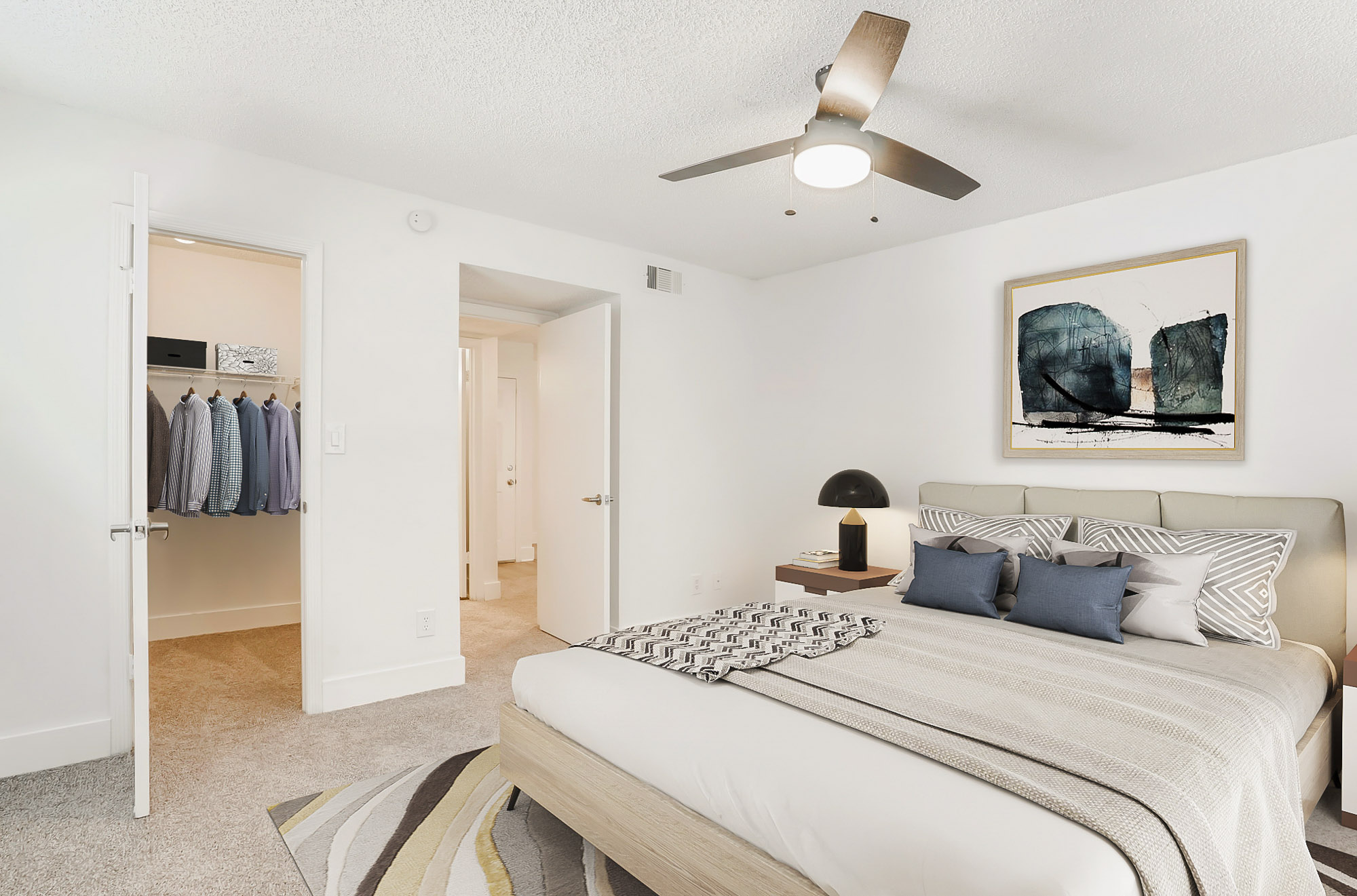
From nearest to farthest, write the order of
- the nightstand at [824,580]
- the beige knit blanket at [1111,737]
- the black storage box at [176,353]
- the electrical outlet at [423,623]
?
the beige knit blanket at [1111,737], the electrical outlet at [423,623], the nightstand at [824,580], the black storage box at [176,353]

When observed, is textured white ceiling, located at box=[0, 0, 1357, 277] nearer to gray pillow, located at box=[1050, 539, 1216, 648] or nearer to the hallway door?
gray pillow, located at box=[1050, 539, 1216, 648]

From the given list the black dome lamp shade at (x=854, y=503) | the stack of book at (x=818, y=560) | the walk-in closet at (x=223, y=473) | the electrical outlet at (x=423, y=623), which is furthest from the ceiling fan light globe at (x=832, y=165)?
the walk-in closet at (x=223, y=473)

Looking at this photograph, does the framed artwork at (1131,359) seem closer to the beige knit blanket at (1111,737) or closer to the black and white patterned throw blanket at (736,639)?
the beige knit blanket at (1111,737)

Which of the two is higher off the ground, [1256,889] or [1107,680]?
[1107,680]

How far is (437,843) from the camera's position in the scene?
2125mm

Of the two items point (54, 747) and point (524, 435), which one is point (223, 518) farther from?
point (524, 435)

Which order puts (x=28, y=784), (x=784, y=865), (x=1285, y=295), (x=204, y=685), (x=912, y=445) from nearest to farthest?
(x=784, y=865) → (x=28, y=784) → (x=1285, y=295) → (x=204, y=685) → (x=912, y=445)

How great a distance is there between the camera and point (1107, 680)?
198 centimetres

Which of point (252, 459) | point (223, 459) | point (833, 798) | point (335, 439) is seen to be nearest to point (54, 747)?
point (335, 439)

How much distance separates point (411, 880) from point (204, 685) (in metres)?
2.28

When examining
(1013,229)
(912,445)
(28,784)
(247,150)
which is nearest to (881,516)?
(912,445)

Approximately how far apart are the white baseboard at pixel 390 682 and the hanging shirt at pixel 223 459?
4.89ft

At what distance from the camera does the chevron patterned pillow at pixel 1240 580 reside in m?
2.51

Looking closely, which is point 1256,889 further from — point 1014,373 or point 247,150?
point 247,150
